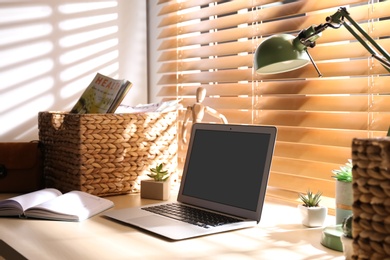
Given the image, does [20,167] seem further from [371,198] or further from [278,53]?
[371,198]

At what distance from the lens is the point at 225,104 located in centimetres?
182

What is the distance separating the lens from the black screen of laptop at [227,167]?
1.30m

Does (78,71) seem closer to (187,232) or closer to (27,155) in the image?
Answer: (27,155)

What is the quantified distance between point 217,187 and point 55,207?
1.41ft

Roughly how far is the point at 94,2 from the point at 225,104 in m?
0.73

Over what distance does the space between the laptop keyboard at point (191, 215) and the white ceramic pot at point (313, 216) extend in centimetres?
16

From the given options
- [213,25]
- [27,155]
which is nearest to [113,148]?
[27,155]

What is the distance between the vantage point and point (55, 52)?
2027mm

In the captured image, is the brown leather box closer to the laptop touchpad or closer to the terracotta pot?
the terracotta pot

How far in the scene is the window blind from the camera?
135 cm

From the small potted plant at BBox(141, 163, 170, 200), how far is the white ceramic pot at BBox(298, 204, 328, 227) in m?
0.50

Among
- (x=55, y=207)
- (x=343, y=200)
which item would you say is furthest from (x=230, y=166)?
(x=55, y=207)

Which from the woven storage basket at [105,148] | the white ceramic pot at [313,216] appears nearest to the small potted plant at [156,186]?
the woven storage basket at [105,148]

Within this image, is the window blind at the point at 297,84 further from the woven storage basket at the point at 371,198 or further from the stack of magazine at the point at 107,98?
the woven storage basket at the point at 371,198
